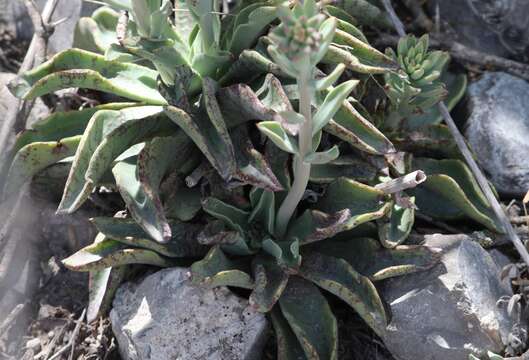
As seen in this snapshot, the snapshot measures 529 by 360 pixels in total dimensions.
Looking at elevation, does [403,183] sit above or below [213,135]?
below

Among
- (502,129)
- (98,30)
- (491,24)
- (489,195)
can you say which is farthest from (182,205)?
(491,24)

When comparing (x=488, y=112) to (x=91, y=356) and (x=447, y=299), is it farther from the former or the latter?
(x=91, y=356)

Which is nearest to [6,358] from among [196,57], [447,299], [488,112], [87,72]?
[87,72]

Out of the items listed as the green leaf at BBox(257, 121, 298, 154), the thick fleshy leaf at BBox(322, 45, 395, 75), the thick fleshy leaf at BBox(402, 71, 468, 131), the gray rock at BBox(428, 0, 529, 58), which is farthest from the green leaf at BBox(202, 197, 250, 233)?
the gray rock at BBox(428, 0, 529, 58)

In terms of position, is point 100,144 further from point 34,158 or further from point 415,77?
point 415,77

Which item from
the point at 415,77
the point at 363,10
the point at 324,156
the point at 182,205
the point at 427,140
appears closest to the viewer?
the point at 324,156

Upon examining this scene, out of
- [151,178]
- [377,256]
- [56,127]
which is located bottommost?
[377,256]
